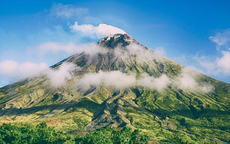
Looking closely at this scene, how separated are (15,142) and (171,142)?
98.6 metres

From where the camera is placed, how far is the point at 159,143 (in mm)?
176250

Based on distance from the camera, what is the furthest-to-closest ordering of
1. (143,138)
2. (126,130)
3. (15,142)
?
(126,130), (143,138), (15,142)

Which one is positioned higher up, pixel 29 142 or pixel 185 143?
pixel 185 143

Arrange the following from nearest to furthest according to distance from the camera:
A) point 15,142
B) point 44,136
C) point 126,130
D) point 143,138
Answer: point 15,142, point 44,136, point 143,138, point 126,130

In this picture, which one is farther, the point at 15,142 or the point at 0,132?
the point at 0,132

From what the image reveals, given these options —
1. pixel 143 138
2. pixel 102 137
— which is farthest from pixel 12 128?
pixel 143 138

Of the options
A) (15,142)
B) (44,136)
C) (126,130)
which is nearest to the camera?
(15,142)

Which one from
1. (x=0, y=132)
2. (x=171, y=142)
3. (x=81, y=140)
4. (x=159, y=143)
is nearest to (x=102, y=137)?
(x=81, y=140)

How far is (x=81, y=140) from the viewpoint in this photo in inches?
5512

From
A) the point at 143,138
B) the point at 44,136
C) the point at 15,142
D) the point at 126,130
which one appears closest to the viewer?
the point at 15,142

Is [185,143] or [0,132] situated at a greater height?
[185,143]

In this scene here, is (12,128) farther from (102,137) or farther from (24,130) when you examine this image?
(102,137)

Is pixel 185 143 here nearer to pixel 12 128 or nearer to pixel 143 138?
pixel 143 138

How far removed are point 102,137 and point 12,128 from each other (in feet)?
236
